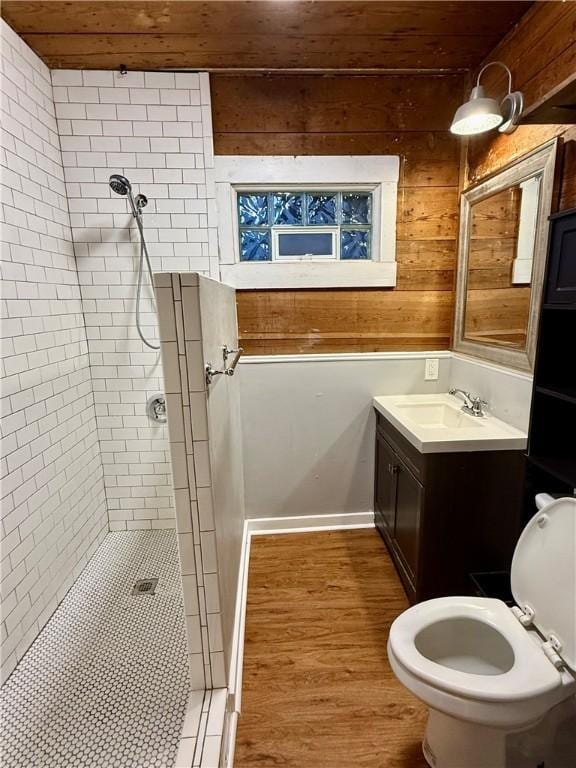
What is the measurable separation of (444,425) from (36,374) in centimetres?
211

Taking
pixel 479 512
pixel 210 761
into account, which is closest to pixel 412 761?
pixel 210 761

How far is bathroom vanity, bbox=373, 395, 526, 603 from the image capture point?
161 centimetres

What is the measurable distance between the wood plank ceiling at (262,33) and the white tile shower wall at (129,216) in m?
0.14

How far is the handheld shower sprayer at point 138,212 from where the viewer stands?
6.27ft

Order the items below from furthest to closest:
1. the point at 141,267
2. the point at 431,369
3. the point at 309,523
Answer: the point at 309,523
the point at 431,369
the point at 141,267

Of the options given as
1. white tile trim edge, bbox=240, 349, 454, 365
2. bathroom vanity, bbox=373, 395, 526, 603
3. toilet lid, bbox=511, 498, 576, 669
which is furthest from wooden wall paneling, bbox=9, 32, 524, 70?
toilet lid, bbox=511, 498, 576, 669

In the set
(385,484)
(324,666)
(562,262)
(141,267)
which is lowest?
(324,666)

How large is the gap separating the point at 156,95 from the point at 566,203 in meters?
2.00

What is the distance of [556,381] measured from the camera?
131 cm

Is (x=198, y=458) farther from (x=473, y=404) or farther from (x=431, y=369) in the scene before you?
(x=431, y=369)

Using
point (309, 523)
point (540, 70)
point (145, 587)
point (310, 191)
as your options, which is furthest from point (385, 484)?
point (540, 70)

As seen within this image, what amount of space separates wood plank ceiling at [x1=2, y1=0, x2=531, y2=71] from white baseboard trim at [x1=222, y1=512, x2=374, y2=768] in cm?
255

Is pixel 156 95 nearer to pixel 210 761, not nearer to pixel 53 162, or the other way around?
pixel 53 162

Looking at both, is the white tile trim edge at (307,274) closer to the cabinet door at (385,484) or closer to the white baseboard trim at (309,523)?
the cabinet door at (385,484)
